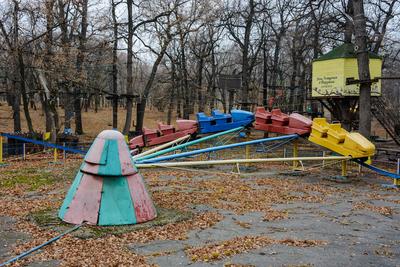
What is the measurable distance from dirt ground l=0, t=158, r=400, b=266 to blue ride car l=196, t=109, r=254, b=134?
1.86 metres

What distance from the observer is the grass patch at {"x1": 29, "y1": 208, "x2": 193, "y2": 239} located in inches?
282

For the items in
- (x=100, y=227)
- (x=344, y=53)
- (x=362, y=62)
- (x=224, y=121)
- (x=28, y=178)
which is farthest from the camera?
(x=344, y=53)

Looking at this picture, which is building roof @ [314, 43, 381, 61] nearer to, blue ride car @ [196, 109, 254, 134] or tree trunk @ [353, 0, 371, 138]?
tree trunk @ [353, 0, 371, 138]

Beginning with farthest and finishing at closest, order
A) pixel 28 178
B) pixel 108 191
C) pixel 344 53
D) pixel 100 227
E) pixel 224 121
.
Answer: pixel 344 53, pixel 224 121, pixel 28 178, pixel 108 191, pixel 100 227

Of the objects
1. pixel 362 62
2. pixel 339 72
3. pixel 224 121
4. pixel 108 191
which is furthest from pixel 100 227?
pixel 339 72

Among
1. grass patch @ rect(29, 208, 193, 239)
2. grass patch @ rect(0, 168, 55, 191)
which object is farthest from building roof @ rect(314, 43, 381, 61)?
grass patch @ rect(29, 208, 193, 239)

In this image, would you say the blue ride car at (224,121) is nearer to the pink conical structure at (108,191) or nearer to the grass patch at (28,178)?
the grass patch at (28,178)

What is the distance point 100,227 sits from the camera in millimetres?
→ 7453

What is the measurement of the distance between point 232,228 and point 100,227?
235 centimetres

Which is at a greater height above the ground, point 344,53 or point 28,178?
point 344,53

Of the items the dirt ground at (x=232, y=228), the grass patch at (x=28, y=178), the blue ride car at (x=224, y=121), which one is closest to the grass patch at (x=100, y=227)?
the dirt ground at (x=232, y=228)

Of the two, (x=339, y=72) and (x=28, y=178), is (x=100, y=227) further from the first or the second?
(x=339, y=72)

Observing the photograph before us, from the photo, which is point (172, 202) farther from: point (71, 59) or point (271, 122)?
point (71, 59)

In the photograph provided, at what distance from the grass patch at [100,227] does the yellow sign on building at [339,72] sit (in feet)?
48.1
